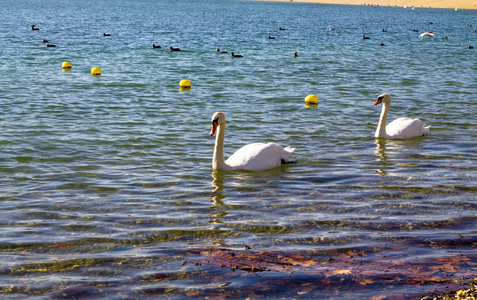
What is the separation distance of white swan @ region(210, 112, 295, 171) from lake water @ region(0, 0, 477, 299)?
204 mm

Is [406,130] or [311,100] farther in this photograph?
[311,100]

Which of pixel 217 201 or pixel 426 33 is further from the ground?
pixel 426 33

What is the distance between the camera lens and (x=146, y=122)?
1652cm

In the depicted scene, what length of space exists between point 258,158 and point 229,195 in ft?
5.65

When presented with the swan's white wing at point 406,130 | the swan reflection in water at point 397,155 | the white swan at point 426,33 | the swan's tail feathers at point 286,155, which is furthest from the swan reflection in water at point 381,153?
the white swan at point 426,33

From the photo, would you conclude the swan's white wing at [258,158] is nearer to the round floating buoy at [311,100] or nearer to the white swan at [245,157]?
the white swan at [245,157]

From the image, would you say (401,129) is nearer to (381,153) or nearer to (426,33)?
(381,153)

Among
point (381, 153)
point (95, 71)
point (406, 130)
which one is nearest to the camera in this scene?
point (381, 153)

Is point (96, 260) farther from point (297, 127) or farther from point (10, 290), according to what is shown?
point (297, 127)

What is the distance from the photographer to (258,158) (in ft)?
38.7

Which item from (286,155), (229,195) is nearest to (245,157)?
(286,155)

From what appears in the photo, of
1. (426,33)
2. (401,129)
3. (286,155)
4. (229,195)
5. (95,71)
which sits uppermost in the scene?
(426,33)

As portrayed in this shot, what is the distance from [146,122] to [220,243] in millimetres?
9230

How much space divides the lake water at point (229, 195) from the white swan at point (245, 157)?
0.20 meters
